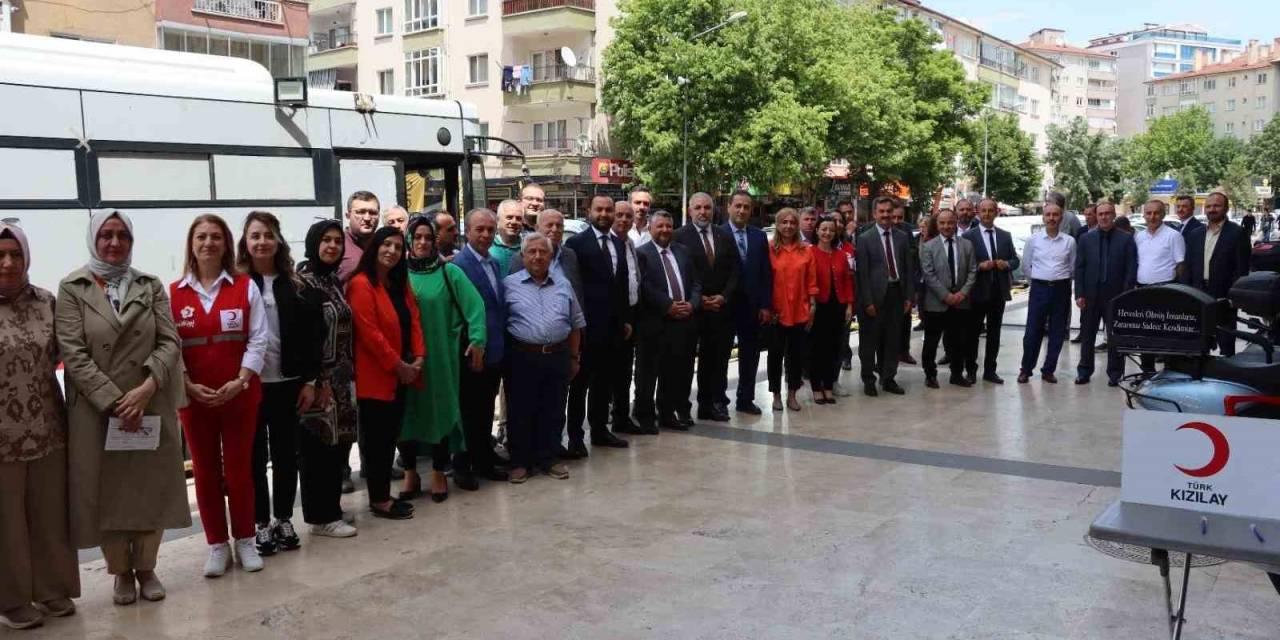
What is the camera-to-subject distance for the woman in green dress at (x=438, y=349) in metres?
6.55

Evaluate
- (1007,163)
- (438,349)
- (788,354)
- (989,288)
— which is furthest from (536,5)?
(438,349)

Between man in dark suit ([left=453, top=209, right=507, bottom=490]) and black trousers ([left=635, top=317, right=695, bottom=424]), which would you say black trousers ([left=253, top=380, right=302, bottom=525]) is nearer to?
man in dark suit ([left=453, top=209, right=507, bottom=490])

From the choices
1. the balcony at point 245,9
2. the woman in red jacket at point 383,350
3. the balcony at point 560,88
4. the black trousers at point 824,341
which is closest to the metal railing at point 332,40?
the balcony at point 560,88

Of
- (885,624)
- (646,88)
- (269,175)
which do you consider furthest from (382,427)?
(646,88)

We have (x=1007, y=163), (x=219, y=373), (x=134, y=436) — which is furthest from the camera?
(x=1007, y=163)

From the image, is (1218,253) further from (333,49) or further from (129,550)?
(333,49)

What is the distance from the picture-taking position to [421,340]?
6383 mm

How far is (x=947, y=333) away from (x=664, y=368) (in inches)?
152

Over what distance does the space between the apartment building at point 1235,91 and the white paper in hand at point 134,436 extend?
463ft

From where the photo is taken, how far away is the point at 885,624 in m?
4.66

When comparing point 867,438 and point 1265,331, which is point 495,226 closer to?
point 867,438

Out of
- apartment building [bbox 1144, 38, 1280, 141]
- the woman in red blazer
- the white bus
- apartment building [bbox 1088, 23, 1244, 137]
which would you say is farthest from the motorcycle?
apartment building [bbox 1088, 23, 1244, 137]

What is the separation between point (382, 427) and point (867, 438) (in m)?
4.01

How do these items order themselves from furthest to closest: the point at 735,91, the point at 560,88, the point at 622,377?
1. the point at 560,88
2. the point at 735,91
3. the point at 622,377
